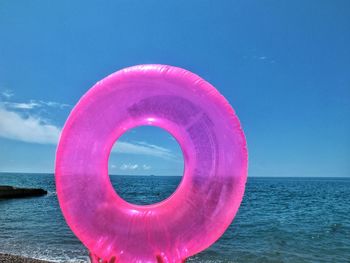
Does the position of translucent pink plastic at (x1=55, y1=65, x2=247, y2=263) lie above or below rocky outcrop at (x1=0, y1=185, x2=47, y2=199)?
above

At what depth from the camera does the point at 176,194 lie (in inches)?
133

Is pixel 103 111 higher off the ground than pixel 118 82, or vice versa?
pixel 118 82

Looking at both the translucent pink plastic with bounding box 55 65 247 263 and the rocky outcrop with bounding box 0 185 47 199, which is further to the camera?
the rocky outcrop with bounding box 0 185 47 199

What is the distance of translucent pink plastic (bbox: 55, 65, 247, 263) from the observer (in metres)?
3.23

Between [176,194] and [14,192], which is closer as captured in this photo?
[176,194]

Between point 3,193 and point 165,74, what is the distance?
31392 mm

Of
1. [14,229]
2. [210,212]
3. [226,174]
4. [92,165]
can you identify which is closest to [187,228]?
[210,212]

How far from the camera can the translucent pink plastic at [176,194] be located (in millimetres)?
3227

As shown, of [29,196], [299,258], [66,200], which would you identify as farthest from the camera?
[29,196]

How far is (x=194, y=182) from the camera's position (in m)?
3.29

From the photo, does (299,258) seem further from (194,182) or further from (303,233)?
(194,182)

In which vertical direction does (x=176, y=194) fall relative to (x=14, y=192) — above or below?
above

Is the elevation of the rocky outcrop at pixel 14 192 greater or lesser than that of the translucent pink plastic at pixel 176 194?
lesser

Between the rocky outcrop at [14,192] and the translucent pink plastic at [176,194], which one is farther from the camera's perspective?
the rocky outcrop at [14,192]
